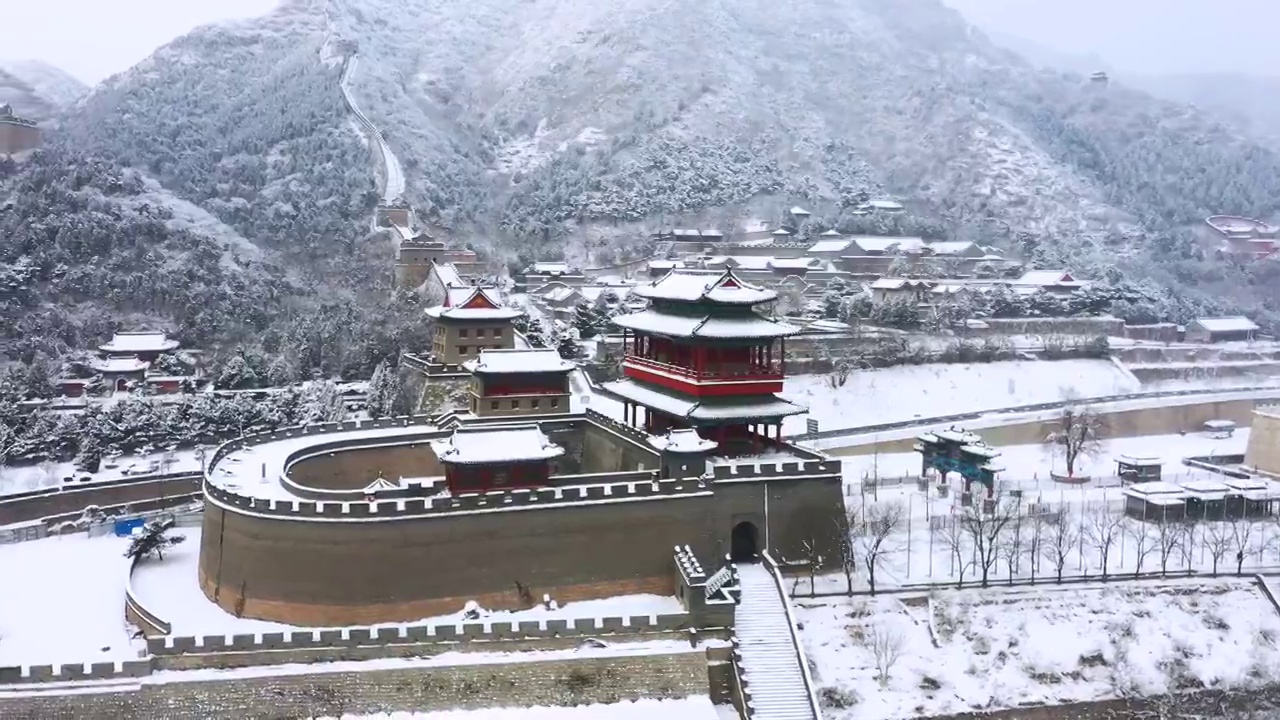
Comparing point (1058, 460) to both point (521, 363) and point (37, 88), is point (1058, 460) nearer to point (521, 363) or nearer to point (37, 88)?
point (521, 363)

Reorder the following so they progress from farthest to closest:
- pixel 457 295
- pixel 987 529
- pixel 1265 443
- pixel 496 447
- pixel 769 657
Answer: pixel 457 295
pixel 1265 443
pixel 987 529
pixel 496 447
pixel 769 657

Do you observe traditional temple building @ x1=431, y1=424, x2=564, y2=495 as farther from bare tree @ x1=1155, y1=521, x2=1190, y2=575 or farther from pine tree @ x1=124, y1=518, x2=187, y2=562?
bare tree @ x1=1155, y1=521, x2=1190, y2=575

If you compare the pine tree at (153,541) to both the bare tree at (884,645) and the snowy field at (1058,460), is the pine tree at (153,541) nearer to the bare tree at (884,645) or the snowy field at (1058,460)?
the bare tree at (884,645)

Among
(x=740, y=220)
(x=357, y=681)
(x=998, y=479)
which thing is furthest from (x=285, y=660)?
(x=740, y=220)

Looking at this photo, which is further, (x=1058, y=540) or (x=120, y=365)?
(x=120, y=365)

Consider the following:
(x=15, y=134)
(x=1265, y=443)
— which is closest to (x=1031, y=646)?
(x=1265, y=443)

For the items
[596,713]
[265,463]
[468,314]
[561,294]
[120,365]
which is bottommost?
[596,713]

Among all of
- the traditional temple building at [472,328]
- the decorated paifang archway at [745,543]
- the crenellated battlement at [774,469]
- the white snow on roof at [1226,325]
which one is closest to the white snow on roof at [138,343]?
the traditional temple building at [472,328]
